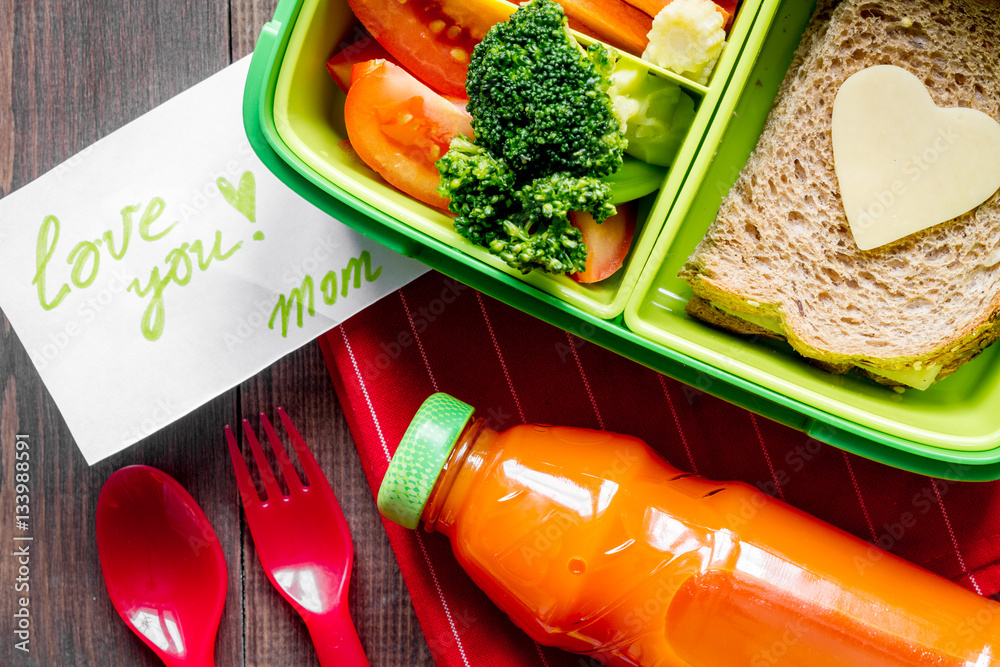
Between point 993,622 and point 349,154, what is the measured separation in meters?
1.38

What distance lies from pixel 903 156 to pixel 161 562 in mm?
1558

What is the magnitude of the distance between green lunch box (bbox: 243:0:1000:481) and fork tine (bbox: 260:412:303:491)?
1.49 feet

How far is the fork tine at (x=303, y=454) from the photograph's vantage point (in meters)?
1.28

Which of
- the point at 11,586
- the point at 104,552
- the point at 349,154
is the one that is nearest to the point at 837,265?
the point at 349,154

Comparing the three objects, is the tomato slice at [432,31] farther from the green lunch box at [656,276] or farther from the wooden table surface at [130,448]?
the wooden table surface at [130,448]

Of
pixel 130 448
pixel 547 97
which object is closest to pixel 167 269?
pixel 130 448

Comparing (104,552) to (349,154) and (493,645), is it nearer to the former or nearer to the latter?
(493,645)

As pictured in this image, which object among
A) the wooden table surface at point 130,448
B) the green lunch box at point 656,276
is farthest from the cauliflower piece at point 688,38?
the wooden table surface at point 130,448

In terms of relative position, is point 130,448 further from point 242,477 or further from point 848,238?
point 848,238

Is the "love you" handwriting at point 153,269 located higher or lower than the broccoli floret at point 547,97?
lower

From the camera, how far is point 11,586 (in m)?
1.36

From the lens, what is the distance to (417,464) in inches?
41.8

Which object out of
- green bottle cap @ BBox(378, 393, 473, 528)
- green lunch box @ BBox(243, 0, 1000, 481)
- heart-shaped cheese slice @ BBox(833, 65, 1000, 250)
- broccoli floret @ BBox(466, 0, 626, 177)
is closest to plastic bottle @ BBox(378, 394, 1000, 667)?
green bottle cap @ BBox(378, 393, 473, 528)

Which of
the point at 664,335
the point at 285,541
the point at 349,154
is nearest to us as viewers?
the point at 664,335
